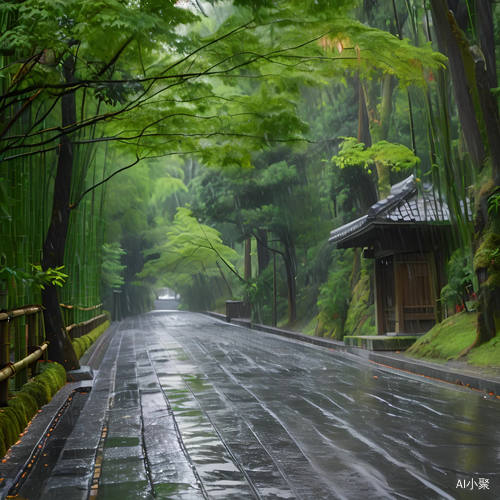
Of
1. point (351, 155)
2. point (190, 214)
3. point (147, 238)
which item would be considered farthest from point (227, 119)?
point (147, 238)

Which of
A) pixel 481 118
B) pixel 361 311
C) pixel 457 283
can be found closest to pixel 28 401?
pixel 481 118

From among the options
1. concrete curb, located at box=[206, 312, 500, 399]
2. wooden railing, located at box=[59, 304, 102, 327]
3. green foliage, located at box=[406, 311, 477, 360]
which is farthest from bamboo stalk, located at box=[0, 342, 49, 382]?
green foliage, located at box=[406, 311, 477, 360]

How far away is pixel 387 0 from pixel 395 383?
1254 cm

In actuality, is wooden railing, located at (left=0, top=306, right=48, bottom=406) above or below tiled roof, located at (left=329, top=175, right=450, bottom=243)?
below

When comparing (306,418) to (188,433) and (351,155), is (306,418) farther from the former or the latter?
(351,155)

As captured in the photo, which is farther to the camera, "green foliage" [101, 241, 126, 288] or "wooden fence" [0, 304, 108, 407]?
"green foliage" [101, 241, 126, 288]

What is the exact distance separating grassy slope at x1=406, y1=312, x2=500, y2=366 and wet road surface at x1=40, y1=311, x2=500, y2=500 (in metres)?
1.30

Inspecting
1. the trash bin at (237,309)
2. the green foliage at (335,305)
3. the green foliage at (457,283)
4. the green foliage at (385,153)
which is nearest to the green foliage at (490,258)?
the green foliage at (457,283)

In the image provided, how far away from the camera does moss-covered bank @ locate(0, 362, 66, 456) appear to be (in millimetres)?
5477

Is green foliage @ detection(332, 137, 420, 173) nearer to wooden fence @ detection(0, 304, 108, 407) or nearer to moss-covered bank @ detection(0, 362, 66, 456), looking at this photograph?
wooden fence @ detection(0, 304, 108, 407)

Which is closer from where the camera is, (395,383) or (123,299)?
(395,383)

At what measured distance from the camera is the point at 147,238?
40.6 metres

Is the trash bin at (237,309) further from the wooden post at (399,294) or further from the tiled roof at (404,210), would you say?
the tiled roof at (404,210)

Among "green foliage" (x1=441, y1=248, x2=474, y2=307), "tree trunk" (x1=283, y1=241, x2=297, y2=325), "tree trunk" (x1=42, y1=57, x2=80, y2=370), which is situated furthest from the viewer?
"tree trunk" (x1=283, y1=241, x2=297, y2=325)
